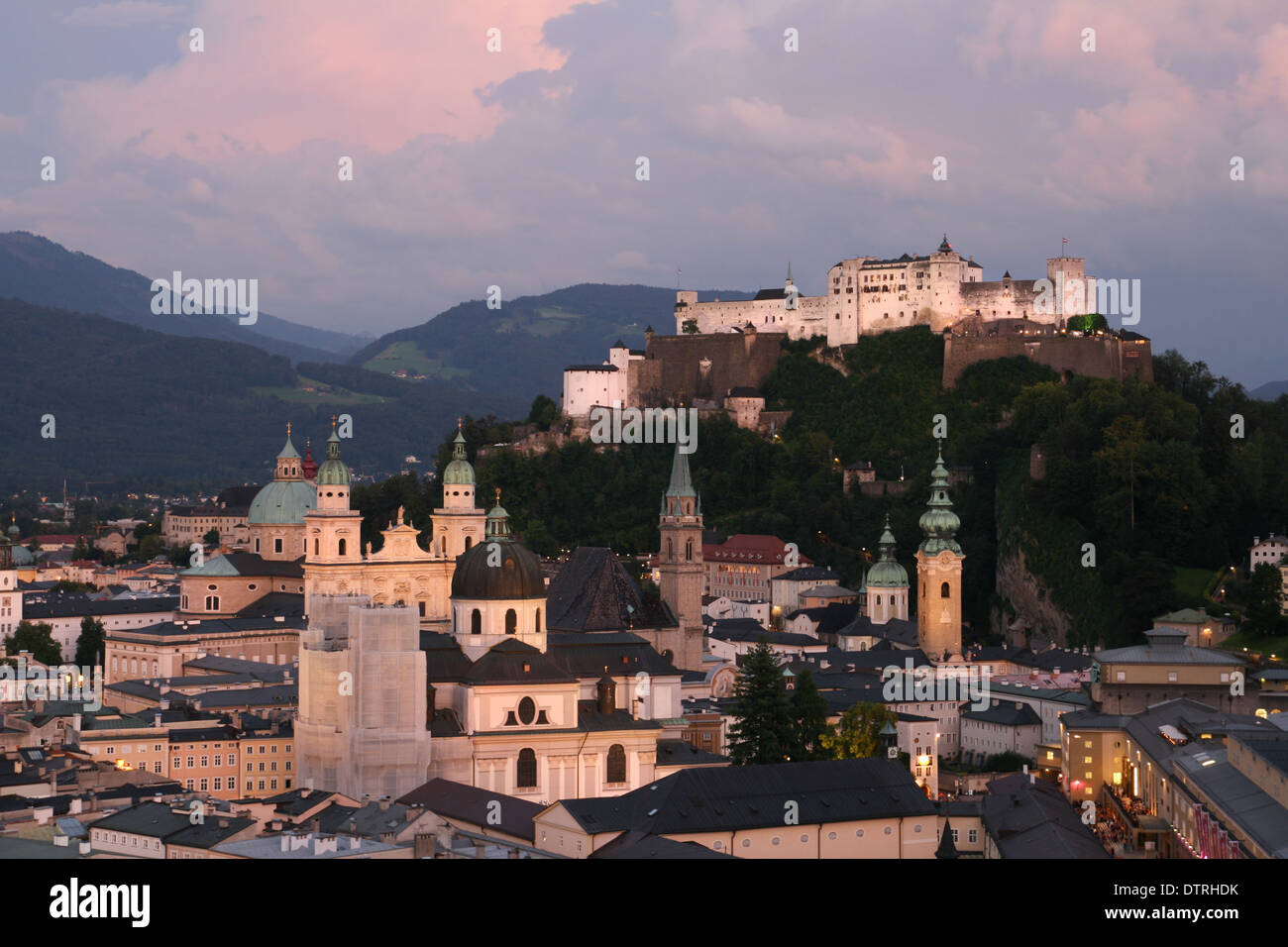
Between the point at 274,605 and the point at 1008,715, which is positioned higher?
the point at 274,605

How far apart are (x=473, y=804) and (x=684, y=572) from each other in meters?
26.9

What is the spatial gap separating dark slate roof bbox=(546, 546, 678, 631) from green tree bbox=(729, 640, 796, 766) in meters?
9.15

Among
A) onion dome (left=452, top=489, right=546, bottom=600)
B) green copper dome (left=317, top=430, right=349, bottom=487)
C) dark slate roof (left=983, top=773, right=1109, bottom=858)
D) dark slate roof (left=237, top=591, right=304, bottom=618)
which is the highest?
green copper dome (left=317, top=430, right=349, bottom=487)

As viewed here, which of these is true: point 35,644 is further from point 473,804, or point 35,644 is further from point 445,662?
point 473,804

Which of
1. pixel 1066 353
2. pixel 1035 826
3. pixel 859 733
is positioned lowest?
pixel 1035 826

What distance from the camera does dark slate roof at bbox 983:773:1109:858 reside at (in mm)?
42969

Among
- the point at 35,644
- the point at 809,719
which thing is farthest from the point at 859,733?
the point at 35,644

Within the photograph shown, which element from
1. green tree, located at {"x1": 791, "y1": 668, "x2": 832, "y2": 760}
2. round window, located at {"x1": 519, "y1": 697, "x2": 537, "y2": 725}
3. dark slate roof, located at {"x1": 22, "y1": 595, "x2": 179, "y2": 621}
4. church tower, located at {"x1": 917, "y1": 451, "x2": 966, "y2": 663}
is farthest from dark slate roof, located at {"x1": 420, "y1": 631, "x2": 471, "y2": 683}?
dark slate roof, located at {"x1": 22, "y1": 595, "x2": 179, "y2": 621}

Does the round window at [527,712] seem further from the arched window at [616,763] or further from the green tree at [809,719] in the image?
the green tree at [809,719]

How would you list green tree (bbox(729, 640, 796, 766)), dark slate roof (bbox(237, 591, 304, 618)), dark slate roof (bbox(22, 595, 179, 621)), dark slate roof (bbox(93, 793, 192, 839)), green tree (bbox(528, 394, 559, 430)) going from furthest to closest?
green tree (bbox(528, 394, 559, 430)) < dark slate roof (bbox(22, 595, 179, 621)) < dark slate roof (bbox(237, 591, 304, 618)) < green tree (bbox(729, 640, 796, 766)) < dark slate roof (bbox(93, 793, 192, 839))

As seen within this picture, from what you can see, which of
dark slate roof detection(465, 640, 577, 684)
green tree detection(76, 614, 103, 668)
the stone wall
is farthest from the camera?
the stone wall
